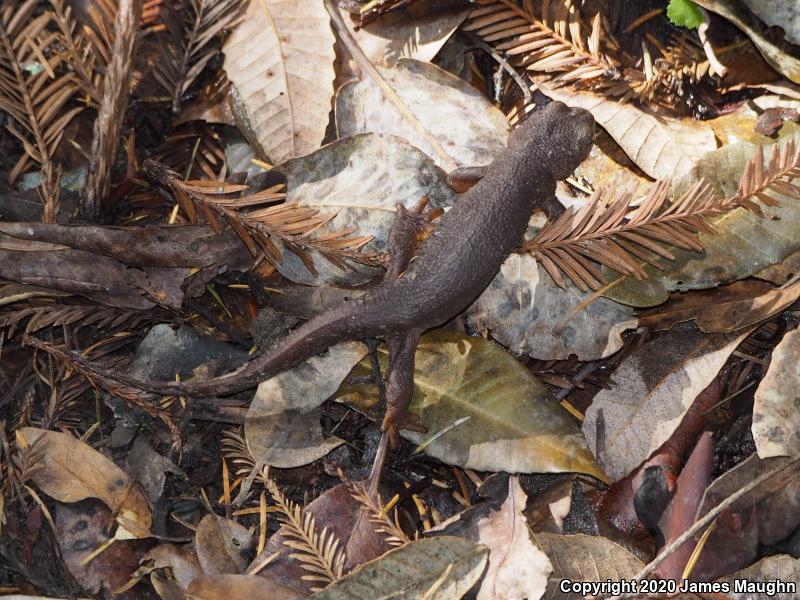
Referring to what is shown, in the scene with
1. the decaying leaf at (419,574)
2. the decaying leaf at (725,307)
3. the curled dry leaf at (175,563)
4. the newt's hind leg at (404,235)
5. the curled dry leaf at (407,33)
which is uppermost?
the curled dry leaf at (407,33)

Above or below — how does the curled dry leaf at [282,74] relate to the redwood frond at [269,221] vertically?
above

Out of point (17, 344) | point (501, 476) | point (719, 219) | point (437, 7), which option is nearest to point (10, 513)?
point (17, 344)

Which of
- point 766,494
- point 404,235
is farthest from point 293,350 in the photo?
point 766,494

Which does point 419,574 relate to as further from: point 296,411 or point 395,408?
point 296,411

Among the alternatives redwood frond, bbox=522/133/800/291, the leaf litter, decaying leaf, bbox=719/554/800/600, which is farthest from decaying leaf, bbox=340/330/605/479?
decaying leaf, bbox=719/554/800/600

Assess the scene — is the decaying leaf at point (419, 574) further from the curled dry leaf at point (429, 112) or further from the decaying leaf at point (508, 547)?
the curled dry leaf at point (429, 112)

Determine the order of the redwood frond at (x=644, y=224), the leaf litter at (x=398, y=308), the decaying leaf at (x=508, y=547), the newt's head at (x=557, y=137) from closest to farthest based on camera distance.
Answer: the decaying leaf at (x=508, y=547) < the leaf litter at (x=398, y=308) < the redwood frond at (x=644, y=224) < the newt's head at (x=557, y=137)

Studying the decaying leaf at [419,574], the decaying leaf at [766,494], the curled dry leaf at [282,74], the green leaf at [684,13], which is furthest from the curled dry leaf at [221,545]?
the green leaf at [684,13]
